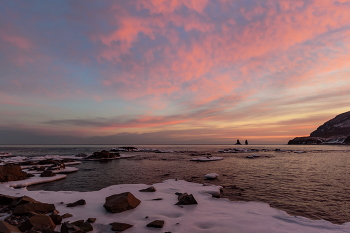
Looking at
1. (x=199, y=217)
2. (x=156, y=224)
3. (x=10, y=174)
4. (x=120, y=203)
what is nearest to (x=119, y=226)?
(x=156, y=224)

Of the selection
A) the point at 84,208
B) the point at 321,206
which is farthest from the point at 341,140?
the point at 84,208

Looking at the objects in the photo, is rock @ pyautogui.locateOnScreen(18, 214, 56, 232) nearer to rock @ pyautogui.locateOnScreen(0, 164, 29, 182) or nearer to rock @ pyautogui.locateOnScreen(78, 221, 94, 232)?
rock @ pyautogui.locateOnScreen(78, 221, 94, 232)

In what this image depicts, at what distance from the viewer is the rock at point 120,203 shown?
30.1ft

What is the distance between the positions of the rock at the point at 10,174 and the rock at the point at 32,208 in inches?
553

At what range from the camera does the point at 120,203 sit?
30.9 feet

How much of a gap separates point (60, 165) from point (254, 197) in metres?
27.5

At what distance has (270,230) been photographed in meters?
7.34

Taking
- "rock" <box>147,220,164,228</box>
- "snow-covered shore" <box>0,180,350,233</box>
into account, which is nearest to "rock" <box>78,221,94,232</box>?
"snow-covered shore" <box>0,180,350,233</box>

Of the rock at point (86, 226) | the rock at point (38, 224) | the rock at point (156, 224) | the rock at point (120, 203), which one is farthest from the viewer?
the rock at point (120, 203)

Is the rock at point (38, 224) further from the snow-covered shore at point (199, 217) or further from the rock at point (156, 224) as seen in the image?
the rock at point (156, 224)

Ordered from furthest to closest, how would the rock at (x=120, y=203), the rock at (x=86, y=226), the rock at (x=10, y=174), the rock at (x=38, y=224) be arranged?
the rock at (x=10, y=174), the rock at (x=120, y=203), the rock at (x=86, y=226), the rock at (x=38, y=224)

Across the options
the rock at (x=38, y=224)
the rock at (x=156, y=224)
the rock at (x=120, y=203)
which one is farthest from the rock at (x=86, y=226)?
the rock at (x=156, y=224)

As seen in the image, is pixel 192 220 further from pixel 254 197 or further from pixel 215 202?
pixel 254 197

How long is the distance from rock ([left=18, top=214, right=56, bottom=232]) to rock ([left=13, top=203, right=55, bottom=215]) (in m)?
2.07
